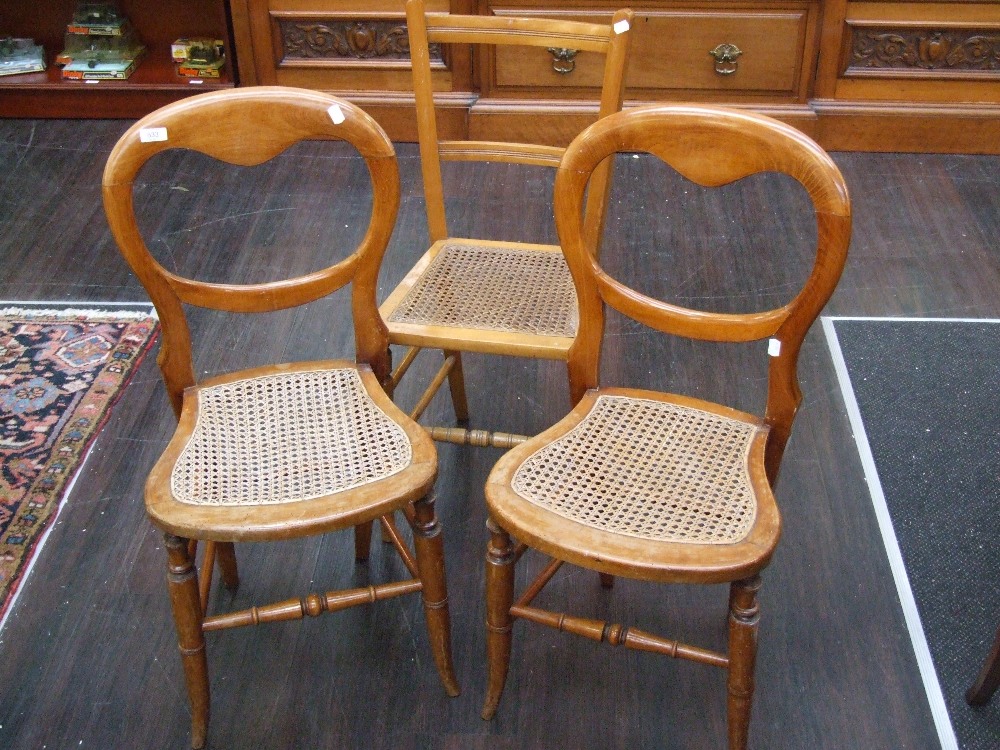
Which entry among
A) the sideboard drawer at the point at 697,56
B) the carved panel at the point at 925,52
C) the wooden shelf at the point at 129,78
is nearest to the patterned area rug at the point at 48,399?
the wooden shelf at the point at 129,78

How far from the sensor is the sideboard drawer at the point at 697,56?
3.22 m

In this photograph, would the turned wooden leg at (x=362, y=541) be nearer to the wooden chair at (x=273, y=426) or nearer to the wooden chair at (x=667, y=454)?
the wooden chair at (x=273, y=426)

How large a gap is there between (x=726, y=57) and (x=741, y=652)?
2274 millimetres

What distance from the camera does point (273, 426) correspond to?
1.59 metres

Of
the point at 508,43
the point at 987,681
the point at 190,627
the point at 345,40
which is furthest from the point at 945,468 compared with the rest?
the point at 345,40

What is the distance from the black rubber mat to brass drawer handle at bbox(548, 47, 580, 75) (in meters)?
1.24

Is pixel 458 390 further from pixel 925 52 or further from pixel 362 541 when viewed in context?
pixel 925 52

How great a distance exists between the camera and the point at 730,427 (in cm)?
157

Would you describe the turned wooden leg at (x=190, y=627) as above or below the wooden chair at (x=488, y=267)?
below

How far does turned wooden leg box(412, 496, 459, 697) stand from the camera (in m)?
1.54

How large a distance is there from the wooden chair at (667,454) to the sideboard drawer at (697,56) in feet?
6.06

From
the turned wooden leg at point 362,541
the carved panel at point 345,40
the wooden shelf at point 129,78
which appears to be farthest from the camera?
the wooden shelf at point 129,78

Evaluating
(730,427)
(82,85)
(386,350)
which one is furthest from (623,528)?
(82,85)

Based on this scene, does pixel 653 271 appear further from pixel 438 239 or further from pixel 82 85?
pixel 82 85
